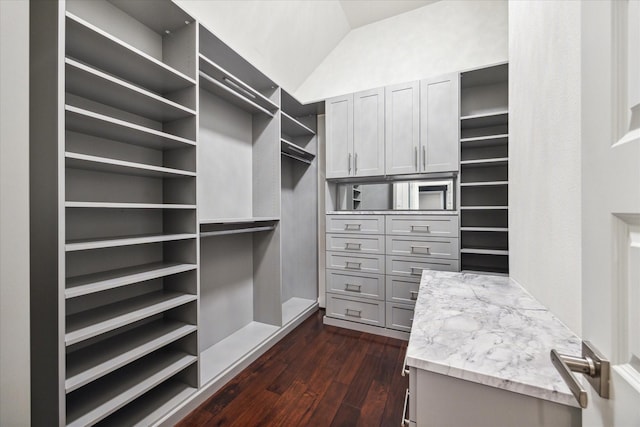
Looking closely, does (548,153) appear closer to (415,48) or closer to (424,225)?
(424,225)

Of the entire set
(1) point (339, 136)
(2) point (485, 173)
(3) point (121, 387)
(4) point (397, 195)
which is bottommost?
(3) point (121, 387)

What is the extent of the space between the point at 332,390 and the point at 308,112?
109 inches

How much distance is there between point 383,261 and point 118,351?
205 centimetres

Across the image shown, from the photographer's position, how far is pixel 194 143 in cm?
155

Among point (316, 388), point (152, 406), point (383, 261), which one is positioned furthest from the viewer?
point (383, 261)

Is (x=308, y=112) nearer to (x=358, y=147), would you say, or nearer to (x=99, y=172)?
(x=358, y=147)

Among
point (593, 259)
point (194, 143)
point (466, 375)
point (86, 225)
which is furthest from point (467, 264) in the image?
point (86, 225)

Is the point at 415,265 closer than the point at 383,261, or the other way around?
the point at 415,265

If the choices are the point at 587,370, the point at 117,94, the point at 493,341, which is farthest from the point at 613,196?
the point at 117,94

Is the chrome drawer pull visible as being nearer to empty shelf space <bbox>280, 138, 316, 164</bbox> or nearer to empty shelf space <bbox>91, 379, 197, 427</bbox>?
empty shelf space <bbox>280, 138, 316, 164</bbox>

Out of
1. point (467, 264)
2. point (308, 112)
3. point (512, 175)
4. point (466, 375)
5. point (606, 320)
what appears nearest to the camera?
point (606, 320)

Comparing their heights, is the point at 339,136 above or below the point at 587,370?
above

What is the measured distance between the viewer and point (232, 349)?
2.08 meters

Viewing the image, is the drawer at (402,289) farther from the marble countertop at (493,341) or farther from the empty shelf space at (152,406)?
the empty shelf space at (152,406)
